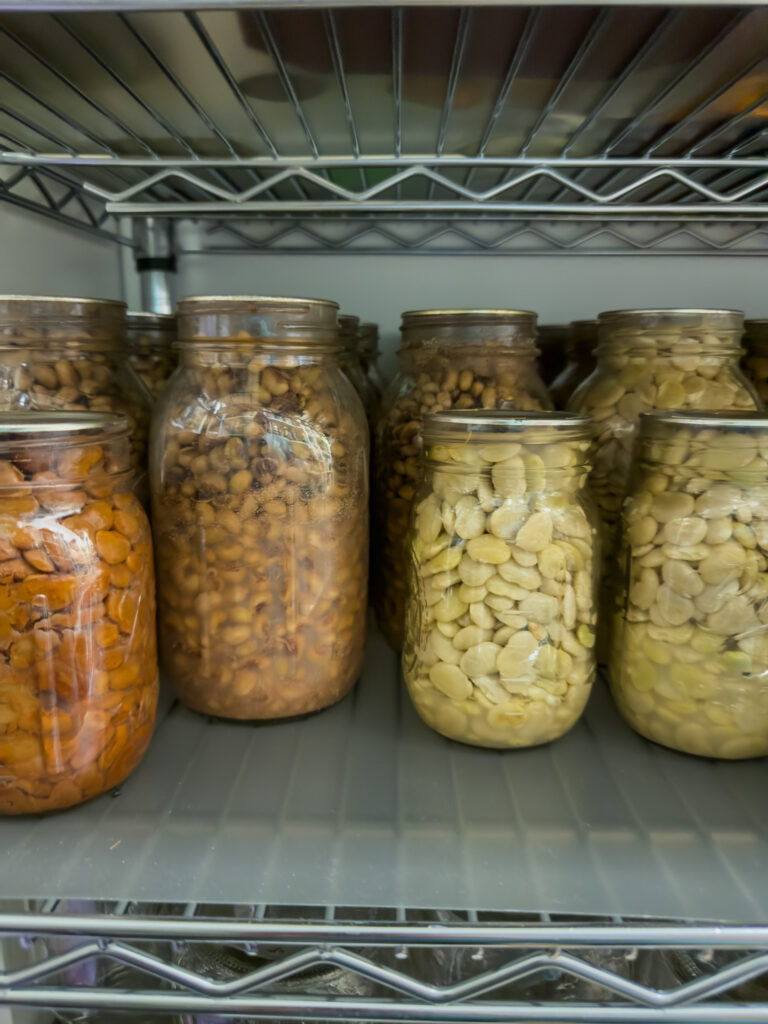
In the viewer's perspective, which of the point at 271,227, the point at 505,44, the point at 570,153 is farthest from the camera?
the point at 271,227

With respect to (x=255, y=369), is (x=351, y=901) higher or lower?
lower

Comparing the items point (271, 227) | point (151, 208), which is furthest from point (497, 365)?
point (271, 227)

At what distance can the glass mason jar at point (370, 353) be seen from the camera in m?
0.84

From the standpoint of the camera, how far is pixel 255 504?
56 cm

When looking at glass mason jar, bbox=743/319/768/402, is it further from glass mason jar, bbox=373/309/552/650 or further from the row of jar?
glass mason jar, bbox=373/309/552/650

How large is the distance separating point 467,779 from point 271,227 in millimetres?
727

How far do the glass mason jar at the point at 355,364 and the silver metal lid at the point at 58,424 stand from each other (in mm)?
289

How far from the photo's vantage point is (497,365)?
0.67 m

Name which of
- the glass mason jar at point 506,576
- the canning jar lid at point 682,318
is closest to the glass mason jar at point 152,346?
the glass mason jar at point 506,576

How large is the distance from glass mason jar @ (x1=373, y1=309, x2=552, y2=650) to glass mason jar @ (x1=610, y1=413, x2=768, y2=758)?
5.6 inches

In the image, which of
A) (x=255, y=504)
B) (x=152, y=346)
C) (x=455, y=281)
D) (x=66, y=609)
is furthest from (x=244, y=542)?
(x=455, y=281)

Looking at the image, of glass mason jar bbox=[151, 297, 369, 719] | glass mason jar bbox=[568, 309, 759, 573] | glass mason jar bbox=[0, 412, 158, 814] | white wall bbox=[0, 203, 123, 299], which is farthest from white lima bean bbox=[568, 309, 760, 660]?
white wall bbox=[0, 203, 123, 299]

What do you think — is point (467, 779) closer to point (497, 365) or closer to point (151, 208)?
point (497, 365)

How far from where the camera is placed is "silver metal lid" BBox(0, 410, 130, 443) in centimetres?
44
